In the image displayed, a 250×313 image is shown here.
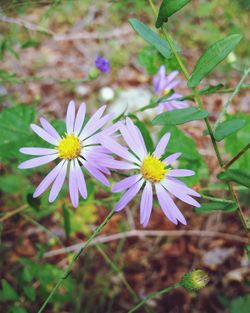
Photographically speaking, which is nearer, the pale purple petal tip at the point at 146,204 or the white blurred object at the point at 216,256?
the pale purple petal tip at the point at 146,204

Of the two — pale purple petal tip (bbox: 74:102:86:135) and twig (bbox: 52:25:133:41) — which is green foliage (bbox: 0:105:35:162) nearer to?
pale purple petal tip (bbox: 74:102:86:135)

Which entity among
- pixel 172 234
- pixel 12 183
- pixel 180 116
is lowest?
pixel 172 234

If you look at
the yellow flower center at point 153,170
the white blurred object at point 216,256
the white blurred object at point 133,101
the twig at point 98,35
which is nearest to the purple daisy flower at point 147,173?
the yellow flower center at point 153,170

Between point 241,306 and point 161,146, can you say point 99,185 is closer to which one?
point 161,146

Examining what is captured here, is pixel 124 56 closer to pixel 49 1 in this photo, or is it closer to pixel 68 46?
pixel 68 46

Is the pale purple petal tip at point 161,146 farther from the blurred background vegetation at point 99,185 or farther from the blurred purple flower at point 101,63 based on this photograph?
the blurred purple flower at point 101,63

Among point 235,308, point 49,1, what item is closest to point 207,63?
point 49,1

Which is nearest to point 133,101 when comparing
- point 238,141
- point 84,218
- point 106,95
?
point 106,95
